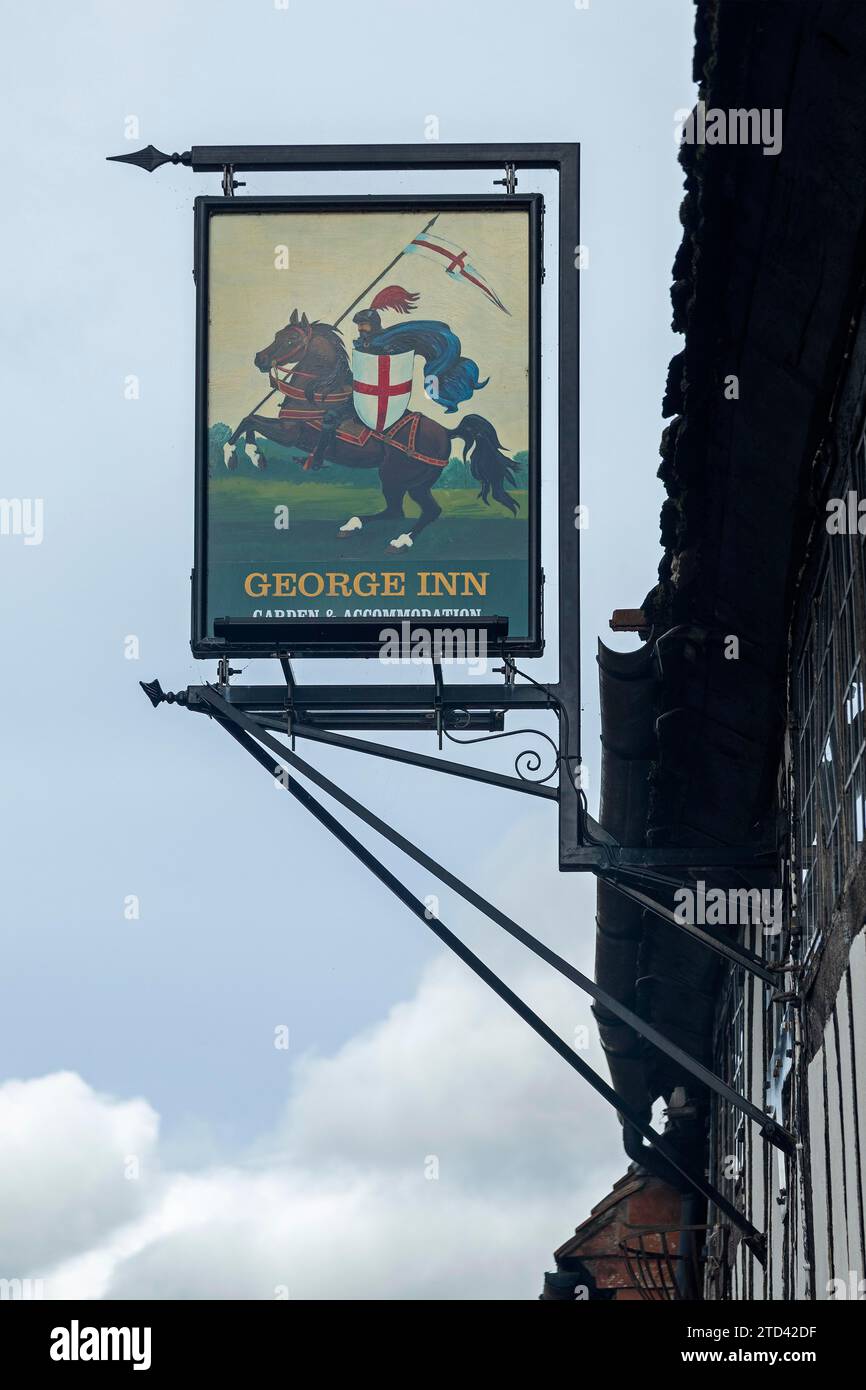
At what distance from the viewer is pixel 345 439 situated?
12.3 meters

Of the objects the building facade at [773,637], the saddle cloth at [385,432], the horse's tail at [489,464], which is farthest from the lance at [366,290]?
the building facade at [773,637]

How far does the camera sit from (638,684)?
11914mm

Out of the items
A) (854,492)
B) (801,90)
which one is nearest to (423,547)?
(854,492)

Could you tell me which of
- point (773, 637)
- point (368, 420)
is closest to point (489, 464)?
point (368, 420)

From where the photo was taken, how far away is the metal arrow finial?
505 inches

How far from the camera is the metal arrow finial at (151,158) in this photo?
1283 centimetres

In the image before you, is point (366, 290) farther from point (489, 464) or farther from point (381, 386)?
point (489, 464)

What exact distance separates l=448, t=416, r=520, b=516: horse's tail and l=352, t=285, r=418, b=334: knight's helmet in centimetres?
80

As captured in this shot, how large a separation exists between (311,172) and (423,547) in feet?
8.13

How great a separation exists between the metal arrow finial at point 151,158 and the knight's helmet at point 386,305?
4.76 feet

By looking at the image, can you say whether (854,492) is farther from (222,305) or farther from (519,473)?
(222,305)

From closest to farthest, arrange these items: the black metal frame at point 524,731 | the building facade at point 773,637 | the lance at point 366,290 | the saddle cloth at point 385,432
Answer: the building facade at point 773,637, the black metal frame at point 524,731, the saddle cloth at point 385,432, the lance at point 366,290

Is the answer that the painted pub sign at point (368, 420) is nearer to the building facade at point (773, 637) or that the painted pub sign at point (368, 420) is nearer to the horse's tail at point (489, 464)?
the horse's tail at point (489, 464)
